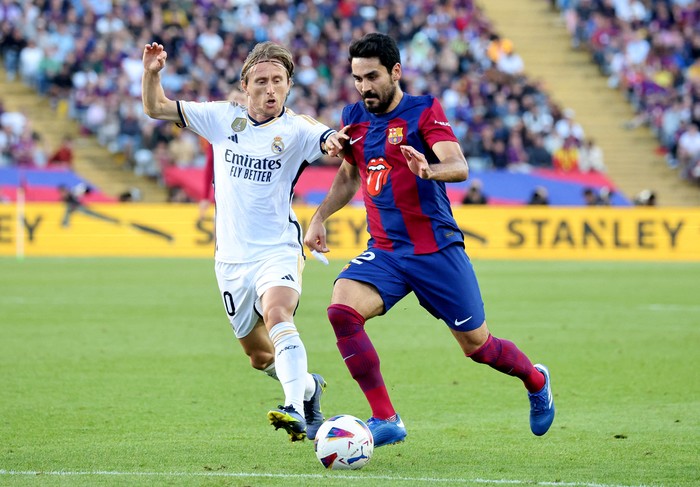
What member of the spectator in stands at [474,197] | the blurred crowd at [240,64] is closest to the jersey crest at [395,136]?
the spectator in stands at [474,197]

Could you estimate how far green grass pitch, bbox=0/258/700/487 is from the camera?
21.1 feet

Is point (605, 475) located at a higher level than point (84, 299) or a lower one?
higher

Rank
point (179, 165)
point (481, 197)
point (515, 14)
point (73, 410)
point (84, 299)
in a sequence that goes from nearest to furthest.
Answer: point (73, 410) < point (84, 299) < point (481, 197) < point (179, 165) < point (515, 14)

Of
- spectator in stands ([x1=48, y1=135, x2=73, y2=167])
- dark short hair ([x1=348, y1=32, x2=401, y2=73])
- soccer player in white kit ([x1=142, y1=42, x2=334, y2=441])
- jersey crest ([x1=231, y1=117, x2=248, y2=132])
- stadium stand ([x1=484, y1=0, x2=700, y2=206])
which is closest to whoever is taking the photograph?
dark short hair ([x1=348, y1=32, x2=401, y2=73])

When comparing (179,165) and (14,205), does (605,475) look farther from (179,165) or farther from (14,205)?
(179,165)

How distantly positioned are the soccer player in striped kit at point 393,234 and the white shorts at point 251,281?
462 millimetres

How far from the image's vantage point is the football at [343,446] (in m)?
6.38

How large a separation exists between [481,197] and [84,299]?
38.7 ft

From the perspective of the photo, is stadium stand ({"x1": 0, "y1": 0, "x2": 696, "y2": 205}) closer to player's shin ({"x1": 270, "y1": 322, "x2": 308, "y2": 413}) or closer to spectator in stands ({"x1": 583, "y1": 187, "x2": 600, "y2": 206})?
spectator in stands ({"x1": 583, "y1": 187, "x2": 600, "y2": 206})

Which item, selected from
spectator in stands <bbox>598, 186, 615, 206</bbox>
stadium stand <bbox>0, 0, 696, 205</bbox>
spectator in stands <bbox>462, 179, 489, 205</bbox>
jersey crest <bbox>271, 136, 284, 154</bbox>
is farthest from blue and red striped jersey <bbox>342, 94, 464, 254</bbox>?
spectator in stands <bbox>598, 186, 615, 206</bbox>

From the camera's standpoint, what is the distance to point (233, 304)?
7594 mm

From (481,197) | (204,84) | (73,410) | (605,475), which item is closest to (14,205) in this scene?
(204,84)

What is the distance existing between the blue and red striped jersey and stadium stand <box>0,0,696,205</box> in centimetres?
2050

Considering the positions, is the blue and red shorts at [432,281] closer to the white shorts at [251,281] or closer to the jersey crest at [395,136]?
the white shorts at [251,281]
